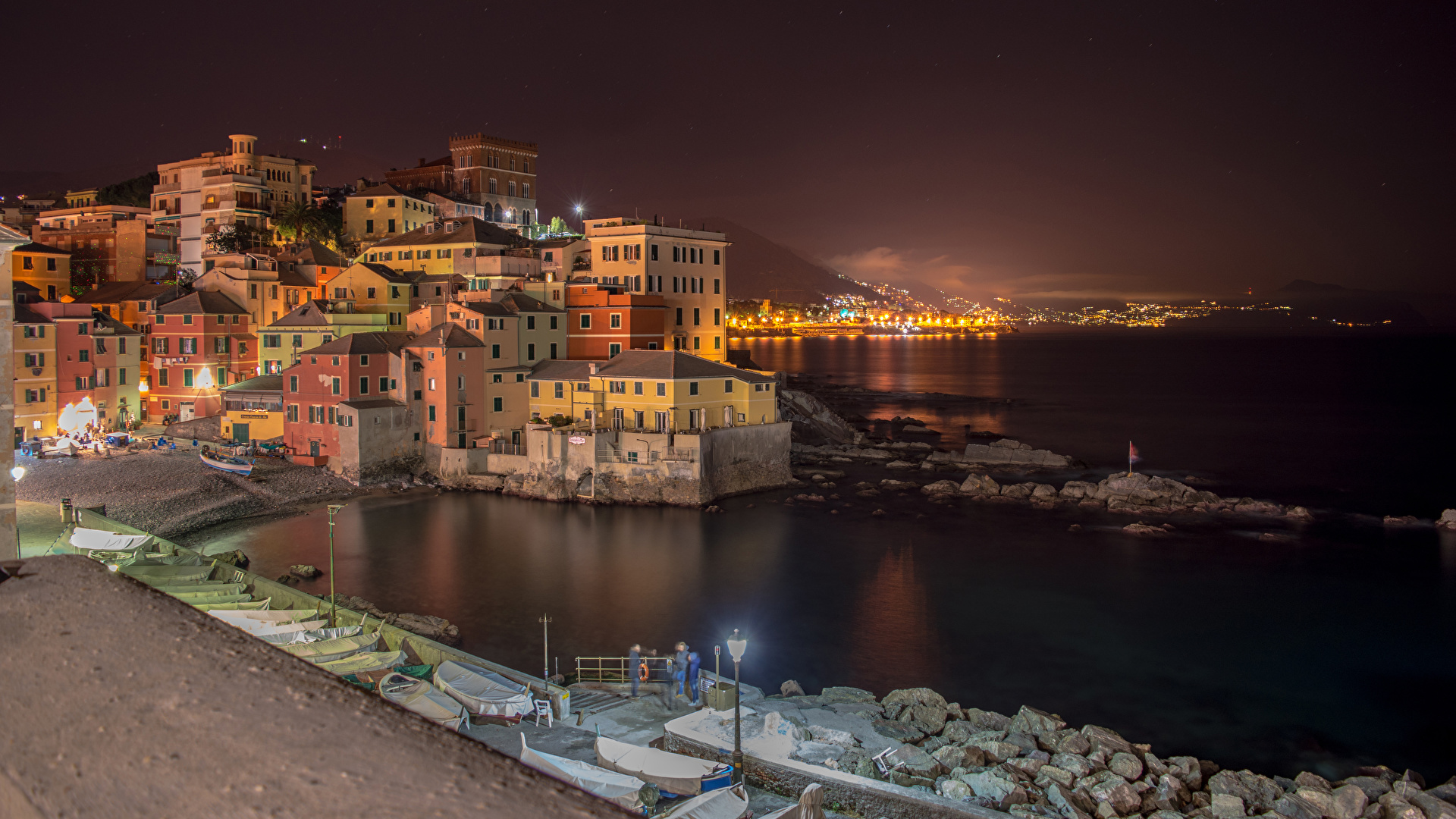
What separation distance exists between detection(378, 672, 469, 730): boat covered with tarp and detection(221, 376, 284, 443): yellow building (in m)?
34.9

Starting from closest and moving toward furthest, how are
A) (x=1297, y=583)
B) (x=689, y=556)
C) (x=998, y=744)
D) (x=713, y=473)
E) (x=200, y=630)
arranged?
(x=200, y=630) < (x=998, y=744) < (x=1297, y=583) < (x=689, y=556) < (x=713, y=473)

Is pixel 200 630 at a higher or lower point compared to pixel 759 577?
higher

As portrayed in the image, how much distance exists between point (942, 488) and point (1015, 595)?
15586mm

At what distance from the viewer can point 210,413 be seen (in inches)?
2110

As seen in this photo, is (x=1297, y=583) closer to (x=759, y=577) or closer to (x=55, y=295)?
(x=759, y=577)

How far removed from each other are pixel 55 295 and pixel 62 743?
228 feet

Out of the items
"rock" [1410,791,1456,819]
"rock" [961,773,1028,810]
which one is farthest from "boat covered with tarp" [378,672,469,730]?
"rock" [1410,791,1456,819]

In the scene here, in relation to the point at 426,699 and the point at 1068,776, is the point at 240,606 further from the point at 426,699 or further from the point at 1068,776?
the point at 1068,776

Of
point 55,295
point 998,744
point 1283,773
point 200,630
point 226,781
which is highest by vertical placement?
point 55,295

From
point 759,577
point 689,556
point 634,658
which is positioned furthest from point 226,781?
point 689,556

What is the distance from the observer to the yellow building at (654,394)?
1706 inches

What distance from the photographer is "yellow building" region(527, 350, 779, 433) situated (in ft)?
142

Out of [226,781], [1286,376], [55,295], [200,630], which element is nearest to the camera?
[226,781]

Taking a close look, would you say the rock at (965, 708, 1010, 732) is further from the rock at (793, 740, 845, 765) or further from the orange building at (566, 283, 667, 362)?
the orange building at (566, 283, 667, 362)
